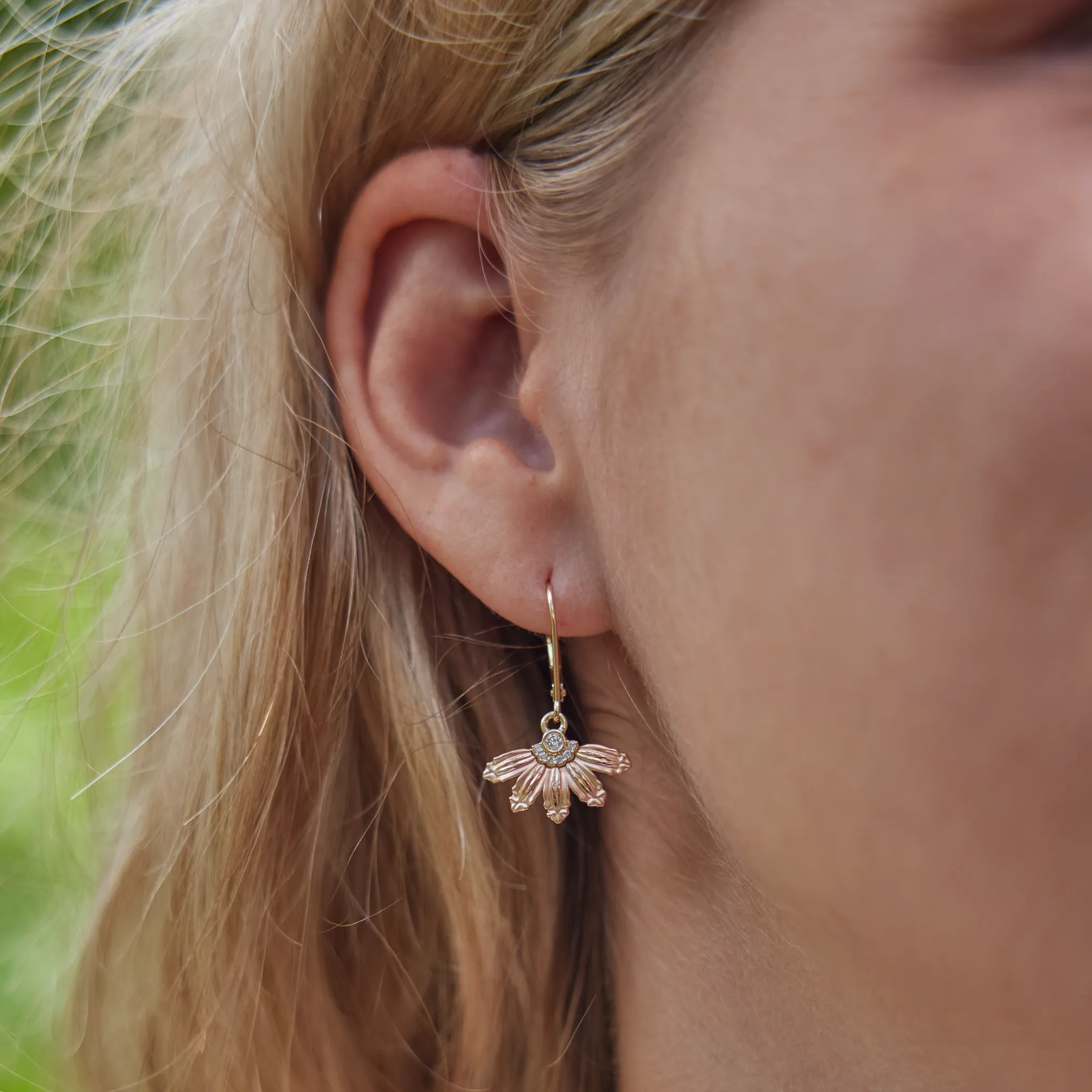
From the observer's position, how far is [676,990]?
112 centimetres

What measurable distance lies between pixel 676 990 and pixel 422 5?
981 millimetres

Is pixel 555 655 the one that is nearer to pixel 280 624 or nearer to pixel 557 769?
pixel 557 769

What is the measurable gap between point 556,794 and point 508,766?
0.18 ft

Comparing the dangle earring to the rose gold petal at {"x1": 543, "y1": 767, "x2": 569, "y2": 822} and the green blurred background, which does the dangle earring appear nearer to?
the rose gold petal at {"x1": 543, "y1": 767, "x2": 569, "y2": 822}

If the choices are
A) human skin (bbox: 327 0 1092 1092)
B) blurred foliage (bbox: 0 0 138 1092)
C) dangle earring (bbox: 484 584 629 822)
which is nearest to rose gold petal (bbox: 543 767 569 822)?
dangle earring (bbox: 484 584 629 822)

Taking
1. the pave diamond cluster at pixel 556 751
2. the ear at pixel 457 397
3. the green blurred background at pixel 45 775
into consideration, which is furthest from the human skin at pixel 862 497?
the green blurred background at pixel 45 775

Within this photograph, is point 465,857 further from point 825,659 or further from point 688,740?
point 825,659

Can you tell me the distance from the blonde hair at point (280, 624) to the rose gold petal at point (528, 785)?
12 centimetres

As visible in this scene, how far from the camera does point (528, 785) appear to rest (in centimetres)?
107

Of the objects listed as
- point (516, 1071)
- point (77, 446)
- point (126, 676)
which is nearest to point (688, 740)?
point (516, 1071)

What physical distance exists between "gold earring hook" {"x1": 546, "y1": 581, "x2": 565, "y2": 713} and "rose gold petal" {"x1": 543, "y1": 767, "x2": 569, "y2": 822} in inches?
2.4

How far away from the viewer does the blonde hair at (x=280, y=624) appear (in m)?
1.08

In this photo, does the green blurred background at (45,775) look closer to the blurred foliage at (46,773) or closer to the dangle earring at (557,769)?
the blurred foliage at (46,773)

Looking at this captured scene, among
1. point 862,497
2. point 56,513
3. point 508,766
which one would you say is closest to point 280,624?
point 508,766
